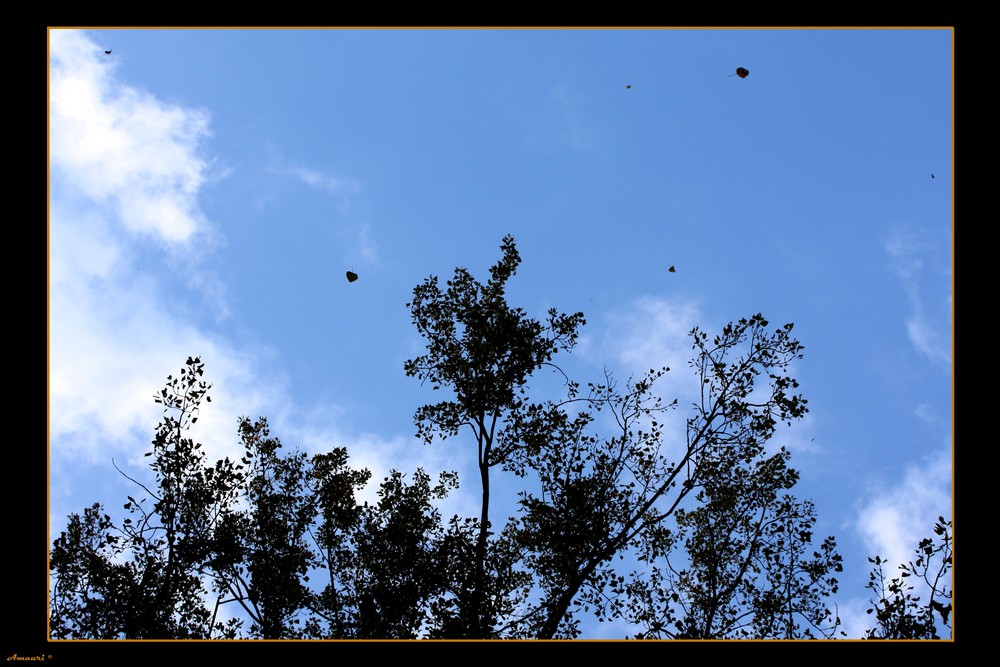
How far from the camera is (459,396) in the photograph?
1741 centimetres

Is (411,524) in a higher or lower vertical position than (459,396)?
lower
